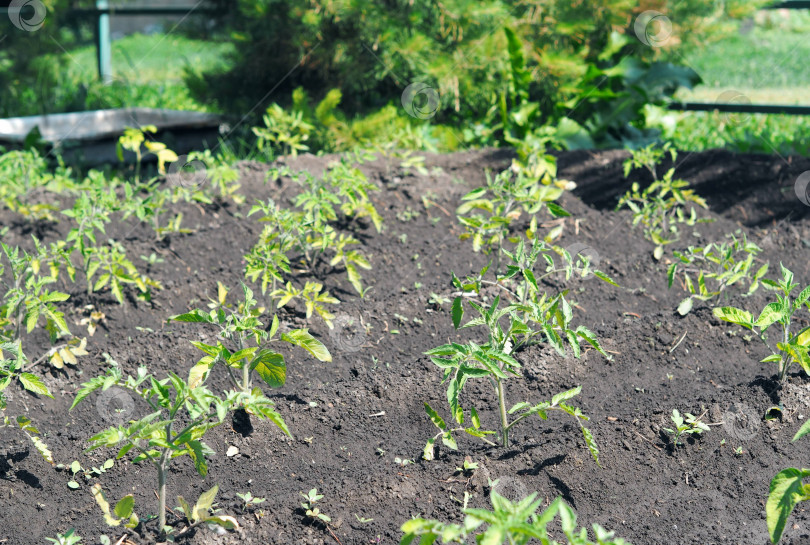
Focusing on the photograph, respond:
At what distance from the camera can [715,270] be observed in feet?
10.4

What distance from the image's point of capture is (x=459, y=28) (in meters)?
4.91

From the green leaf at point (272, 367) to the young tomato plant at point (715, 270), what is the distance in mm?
1317

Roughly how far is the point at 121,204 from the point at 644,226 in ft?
7.55

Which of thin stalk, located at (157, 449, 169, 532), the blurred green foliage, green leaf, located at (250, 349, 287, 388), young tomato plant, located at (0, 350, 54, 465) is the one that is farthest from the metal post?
thin stalk, located at (157, 449, 169, 532)

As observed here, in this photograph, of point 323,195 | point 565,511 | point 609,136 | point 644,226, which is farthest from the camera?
point 609,136

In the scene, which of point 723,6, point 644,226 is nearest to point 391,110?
point 644,226

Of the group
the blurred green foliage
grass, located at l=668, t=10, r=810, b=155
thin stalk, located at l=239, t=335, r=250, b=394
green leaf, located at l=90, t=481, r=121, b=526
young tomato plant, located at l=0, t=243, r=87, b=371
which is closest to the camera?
green leaf, located at l=90, t=481, r=121, b=526

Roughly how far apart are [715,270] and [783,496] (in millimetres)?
1809

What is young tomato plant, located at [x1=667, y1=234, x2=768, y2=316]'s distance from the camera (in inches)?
98.7

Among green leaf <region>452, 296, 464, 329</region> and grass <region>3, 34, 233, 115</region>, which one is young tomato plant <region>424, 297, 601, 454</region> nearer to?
green leaf <region>452, 296, 464, 329</region>

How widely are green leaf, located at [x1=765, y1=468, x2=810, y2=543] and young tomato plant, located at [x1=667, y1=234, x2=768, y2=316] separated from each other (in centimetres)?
98

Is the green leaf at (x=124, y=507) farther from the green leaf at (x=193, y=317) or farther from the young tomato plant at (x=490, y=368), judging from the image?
the young tomato plant at (x=490, y=368)

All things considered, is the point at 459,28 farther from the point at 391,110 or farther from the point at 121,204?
the point at 121,204

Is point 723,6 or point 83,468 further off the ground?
point 723,6
